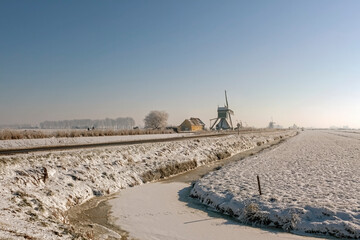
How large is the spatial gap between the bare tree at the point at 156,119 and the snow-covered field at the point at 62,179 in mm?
93155

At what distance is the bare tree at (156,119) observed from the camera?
4803 inches

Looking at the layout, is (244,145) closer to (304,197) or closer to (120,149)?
(120,149)

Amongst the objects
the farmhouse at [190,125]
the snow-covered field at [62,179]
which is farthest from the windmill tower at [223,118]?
the snow-covered field at [62,179]

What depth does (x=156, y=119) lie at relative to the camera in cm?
12262

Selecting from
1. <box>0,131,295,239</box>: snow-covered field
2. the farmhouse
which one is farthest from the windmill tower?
<box>0,131,295,239</box>: snow-covered field

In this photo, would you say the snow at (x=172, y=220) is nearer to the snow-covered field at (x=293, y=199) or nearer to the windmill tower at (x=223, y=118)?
the snow-covered field at (x=293, y=199)

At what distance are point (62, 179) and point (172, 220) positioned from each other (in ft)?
24.7

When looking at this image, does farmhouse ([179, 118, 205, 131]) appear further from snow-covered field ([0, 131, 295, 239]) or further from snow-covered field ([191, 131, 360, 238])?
snow-covered field ([191, 131, 360, 238])

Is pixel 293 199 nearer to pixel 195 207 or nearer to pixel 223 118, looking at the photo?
pixel 195 207

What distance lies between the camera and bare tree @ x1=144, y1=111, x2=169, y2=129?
12199 centimetres

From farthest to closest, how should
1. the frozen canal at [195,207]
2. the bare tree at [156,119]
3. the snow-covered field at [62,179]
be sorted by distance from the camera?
the bare tree at [156,119]
the frozen canal at [195,207]
the snow-covered field at [62,179]

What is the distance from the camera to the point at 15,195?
459 inches

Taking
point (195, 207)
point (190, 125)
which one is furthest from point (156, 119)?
point (195, 207)

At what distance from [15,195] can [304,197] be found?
13.1m
